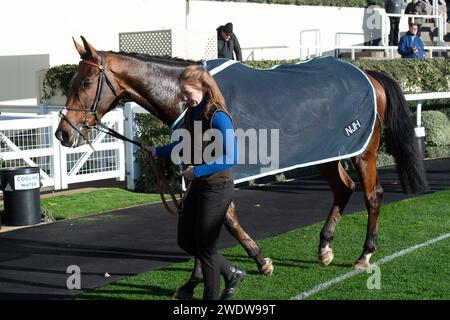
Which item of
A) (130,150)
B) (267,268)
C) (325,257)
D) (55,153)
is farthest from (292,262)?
(130,150)

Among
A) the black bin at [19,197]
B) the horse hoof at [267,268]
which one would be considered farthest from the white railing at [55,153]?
the horse hoof at [267,268]

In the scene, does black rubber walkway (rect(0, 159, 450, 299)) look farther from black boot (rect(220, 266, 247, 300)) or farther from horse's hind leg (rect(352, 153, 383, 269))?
horse's hind leg (rect(352, 153, 383, 269))

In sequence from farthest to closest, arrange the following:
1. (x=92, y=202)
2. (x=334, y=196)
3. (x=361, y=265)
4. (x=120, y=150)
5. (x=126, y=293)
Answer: (x=120, y=150) → (x=92, y=202) → (x=334, y=196) → (x=361, y=265) → (x=126, y=293)

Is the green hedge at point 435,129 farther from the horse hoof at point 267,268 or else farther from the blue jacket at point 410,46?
the horse hoof at point 267,268

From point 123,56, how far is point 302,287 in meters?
2.44

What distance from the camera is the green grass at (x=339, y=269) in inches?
263

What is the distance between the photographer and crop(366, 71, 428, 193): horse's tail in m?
8.18

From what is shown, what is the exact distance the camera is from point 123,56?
6855 millimetres

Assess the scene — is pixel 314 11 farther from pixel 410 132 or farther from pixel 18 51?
pixel 410 132

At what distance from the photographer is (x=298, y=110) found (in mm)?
7562

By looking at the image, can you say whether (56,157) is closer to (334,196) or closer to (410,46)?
(334,196)

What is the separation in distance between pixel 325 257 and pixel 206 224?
235cm
